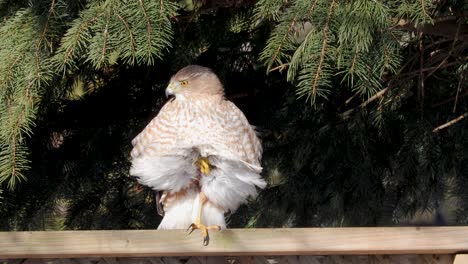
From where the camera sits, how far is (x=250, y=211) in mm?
4000

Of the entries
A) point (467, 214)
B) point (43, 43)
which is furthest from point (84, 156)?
point (467, 214)

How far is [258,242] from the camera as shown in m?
2.46

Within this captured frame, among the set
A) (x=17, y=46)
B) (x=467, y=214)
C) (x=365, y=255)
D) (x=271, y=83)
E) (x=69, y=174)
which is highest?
(x=17, y=46)

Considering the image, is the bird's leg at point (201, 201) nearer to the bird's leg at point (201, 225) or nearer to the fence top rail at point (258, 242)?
the bird's leg at point (201, 225)

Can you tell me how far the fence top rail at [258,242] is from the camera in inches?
96.3

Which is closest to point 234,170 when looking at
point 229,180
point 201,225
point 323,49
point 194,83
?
point 229,180

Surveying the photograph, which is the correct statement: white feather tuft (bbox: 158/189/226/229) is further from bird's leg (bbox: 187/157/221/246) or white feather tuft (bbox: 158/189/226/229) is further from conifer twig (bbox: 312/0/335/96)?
conifer twig (bbox: 312/0/335/96)

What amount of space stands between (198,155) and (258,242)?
0.53 metres

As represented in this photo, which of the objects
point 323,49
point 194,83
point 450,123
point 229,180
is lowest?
point 450,123

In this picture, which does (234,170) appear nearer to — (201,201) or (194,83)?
(201,201)

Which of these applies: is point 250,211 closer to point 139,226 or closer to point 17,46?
point 139,226

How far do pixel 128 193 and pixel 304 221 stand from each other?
0.81 meters

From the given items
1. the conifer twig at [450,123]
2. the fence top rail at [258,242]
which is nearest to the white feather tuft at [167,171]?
the fence top rail at [258,242]

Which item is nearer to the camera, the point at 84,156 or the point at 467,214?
the point at 84,156
